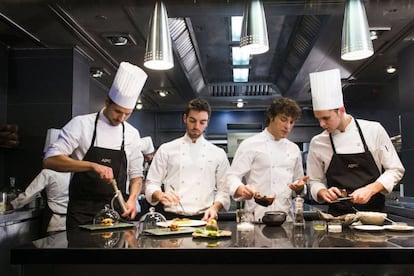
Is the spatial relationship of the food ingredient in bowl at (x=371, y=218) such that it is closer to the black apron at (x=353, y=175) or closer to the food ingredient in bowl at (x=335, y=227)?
the food ingredient in bowl at (x=335, y=227)

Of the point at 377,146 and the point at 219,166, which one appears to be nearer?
the point at 377,146

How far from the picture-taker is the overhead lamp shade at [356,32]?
2.12 meters

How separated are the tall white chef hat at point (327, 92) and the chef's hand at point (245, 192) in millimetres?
640

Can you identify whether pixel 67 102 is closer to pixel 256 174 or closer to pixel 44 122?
pixel 44 122

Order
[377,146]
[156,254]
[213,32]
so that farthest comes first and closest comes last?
[213,32] < [377,146] < [156,254]

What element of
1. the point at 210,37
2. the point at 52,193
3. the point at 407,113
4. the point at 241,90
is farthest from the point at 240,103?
the point at 52,193

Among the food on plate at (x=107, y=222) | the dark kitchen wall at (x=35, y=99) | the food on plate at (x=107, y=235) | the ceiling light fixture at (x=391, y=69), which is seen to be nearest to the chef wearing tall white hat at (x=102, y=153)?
the food on plate at (x=107, y=222)

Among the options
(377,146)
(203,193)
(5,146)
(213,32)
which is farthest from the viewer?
(213,32)

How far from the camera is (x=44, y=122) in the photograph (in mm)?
4227

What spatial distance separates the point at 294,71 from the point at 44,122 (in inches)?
106

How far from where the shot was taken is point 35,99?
425 cm

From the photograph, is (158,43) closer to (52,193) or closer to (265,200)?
(265,200)

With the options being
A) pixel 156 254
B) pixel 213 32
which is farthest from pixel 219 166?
pixel 213 32

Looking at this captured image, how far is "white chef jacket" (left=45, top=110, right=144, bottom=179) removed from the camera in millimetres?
2500
